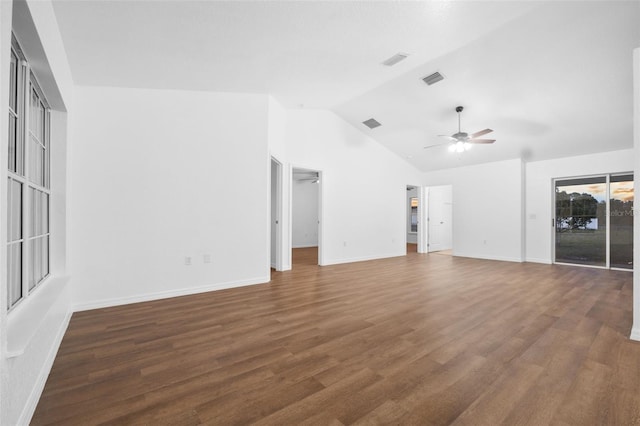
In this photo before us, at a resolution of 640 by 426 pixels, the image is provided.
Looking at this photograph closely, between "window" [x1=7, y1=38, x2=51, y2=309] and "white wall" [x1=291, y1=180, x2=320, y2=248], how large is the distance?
24.9 feet

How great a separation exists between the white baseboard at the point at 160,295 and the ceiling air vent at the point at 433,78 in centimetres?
421

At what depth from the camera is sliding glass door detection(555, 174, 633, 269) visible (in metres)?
5.89

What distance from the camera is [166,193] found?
12.2 feet

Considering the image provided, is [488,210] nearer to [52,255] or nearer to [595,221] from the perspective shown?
[595,221]

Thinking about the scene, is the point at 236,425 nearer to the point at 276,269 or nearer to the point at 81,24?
the point at 81,24

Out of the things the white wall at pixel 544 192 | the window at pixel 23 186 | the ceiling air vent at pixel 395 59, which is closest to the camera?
the window at pixel 23 186

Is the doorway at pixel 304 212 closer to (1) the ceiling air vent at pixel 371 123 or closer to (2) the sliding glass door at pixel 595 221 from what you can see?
(1) the ceiling air vent at pixel 371 123

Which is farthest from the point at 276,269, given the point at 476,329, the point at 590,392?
the point at 590,392

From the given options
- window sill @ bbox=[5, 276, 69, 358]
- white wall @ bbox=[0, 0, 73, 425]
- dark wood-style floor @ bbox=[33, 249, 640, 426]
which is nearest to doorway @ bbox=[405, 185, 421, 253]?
dark wood-style floor @ bbox=[33, 249, 640, 426]

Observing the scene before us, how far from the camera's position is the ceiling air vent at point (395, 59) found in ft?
12.4

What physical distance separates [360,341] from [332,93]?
163 inches

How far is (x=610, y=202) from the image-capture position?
19.9ft

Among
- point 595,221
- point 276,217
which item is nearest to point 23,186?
point 276,217

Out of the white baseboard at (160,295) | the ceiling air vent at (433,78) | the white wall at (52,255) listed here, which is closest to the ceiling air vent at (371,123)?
the ceiling air vent at (433,78)
